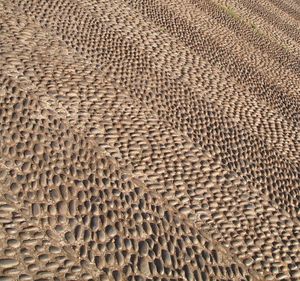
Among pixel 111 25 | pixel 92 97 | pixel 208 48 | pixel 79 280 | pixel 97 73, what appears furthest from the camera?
pixel 208 48

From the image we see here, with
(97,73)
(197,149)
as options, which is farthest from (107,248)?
(97,73)

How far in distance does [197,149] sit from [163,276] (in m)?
1.98

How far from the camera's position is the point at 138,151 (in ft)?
16.4

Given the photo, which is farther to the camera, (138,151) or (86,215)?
(138,151)

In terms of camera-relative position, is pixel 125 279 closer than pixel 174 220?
Yes

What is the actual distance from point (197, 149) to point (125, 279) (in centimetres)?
218

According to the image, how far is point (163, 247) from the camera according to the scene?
163 inches

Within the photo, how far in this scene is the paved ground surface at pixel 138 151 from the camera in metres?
3.91

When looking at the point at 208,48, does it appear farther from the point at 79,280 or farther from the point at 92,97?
the point at 79,280

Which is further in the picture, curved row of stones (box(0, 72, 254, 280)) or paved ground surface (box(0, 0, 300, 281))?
paved ground surface (box(0, 0, 300, 281))

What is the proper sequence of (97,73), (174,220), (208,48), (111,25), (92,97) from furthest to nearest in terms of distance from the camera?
(208,48)
(111,25)
(97,73)
(92,97)
(174,220)

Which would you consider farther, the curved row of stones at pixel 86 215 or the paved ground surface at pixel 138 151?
the paved ground surface at pixel 138 151

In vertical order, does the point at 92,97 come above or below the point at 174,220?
below

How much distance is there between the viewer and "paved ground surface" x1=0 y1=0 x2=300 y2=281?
3.91 metres
